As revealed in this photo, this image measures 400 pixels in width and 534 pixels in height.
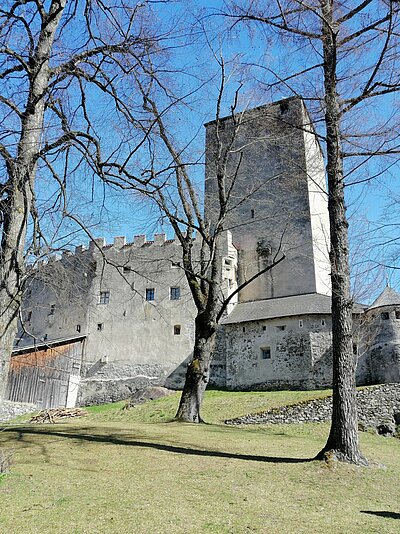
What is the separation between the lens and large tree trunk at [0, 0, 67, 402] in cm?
521

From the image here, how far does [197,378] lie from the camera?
39.5 feet

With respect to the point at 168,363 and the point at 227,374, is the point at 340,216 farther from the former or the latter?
the point at 168,363

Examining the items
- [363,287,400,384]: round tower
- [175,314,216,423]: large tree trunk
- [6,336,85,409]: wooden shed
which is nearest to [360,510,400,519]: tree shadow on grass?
[175,314,216,423]: large tree trunk

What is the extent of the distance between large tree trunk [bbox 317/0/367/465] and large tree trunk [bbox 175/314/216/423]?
16.5ft

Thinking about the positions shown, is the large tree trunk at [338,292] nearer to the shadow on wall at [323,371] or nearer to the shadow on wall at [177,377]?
the shadow on wall at [323,371]

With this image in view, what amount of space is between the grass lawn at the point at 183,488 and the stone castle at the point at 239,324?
13518 millimetres

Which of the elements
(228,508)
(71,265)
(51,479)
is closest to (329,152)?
(71,265)

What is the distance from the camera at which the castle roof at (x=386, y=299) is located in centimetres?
2210

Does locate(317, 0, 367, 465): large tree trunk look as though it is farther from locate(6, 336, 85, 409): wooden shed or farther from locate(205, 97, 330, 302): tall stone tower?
locate(6, 336, 85, 409): wooden shed

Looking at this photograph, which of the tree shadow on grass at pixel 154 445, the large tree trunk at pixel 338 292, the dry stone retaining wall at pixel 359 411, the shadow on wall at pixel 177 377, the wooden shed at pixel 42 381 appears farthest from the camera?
the shadow on wall at pixel 177 377

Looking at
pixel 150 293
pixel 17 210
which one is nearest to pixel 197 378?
pixel 17 210

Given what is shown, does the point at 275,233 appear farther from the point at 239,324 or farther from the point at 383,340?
the point at 383,340

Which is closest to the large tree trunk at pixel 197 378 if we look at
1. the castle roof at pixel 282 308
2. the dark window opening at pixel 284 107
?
the dark window opening at pixel 284 107

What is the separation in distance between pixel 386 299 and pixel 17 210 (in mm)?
20564
